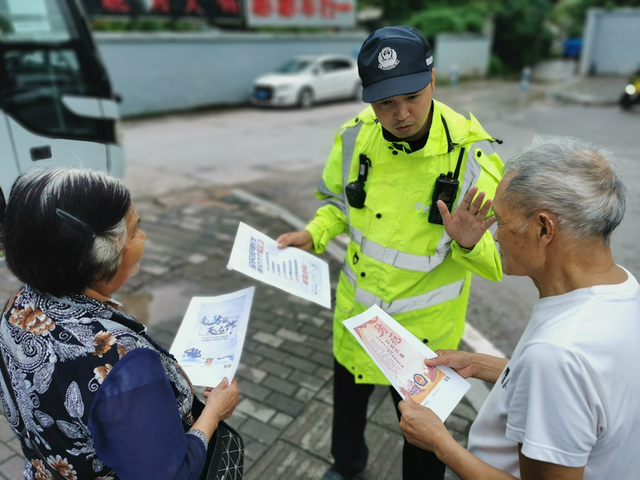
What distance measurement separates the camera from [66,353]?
3.74 ft

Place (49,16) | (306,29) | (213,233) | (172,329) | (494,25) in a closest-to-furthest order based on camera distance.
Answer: (172,329) → (49,16) → (213,233) → (306,29) → (494,25)

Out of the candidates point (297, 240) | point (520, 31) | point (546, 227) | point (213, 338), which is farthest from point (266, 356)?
point (520, 31)

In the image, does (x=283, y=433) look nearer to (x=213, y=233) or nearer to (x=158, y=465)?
(x=158, y=465)

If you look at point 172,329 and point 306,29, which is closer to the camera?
point 172,329

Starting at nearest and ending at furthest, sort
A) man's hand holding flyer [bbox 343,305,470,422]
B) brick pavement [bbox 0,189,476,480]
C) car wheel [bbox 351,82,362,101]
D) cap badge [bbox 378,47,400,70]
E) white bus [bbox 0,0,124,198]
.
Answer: man's hand holding flyer [bbox 343,305,470,422] → cap badge [bbox 378,47,400,70] → brick pavement [bbox 0,189,476,480] → white bus [bbox 0,0,124,198] → car wheel [bbox 351,82,362,101]

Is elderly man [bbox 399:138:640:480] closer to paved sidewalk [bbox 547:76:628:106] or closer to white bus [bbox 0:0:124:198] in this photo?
white bus [bbox 0:0:124:198]

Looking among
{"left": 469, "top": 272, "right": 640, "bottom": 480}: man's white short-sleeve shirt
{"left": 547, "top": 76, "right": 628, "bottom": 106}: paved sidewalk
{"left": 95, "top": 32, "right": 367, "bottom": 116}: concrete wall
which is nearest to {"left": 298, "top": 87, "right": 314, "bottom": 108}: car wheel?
{"left": 95, "top": 32, "right": 367, "bottom": 116}: concrete wall

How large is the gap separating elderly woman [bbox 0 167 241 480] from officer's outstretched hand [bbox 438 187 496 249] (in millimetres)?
1063

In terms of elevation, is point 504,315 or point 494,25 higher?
point 494,25

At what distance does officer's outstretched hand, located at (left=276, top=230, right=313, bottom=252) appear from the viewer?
7.13 ft

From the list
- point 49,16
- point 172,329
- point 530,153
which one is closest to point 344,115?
point 49,16

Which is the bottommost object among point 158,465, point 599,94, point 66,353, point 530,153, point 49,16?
point 599,94

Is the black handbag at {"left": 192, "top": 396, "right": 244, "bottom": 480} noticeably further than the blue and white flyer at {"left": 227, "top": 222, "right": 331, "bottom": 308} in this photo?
No

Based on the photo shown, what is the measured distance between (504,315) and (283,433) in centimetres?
230
